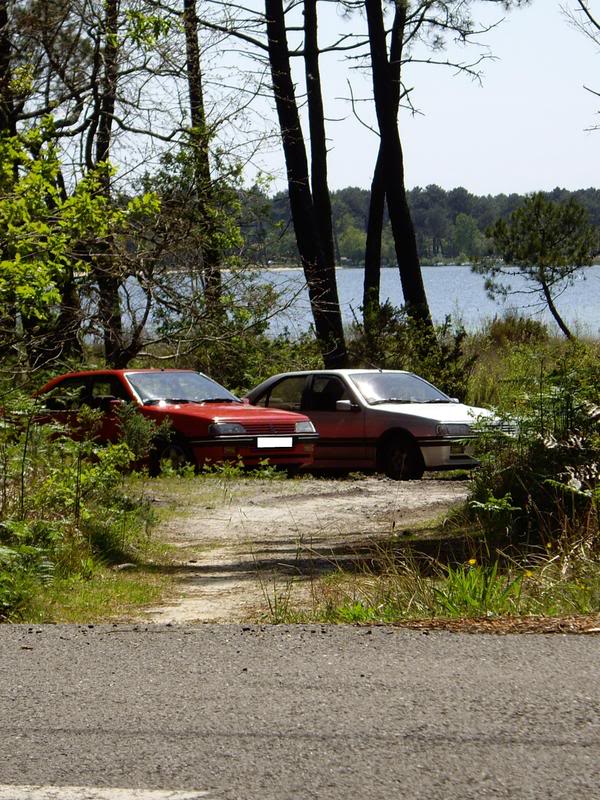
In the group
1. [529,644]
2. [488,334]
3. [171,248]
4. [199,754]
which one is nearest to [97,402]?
[171,248]

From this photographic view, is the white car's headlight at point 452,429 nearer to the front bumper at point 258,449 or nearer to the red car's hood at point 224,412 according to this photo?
the front bumper at point 258,449

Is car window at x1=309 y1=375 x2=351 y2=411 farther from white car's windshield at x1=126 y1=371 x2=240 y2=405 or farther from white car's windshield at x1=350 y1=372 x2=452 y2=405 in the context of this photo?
white car's windshield at x1=126 y1=371 x2=240 y2=405

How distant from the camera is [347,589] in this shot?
8133mm

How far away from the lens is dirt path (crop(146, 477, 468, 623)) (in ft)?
28.1

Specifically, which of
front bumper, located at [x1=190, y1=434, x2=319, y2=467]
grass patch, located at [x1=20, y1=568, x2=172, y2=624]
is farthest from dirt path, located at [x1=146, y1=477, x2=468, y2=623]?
front bumper, located at [x1=190, y1=434, x2=319, y2=467]

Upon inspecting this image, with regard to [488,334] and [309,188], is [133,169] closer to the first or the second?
[309,188]

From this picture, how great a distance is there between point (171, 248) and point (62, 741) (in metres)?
16.5

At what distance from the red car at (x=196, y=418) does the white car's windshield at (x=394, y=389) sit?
1.14 meters

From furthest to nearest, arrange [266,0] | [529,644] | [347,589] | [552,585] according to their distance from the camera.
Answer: [266,0]
[347,589]
[552,585]
[529,644]

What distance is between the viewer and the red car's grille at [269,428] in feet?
53.7

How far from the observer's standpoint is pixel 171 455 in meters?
16.2

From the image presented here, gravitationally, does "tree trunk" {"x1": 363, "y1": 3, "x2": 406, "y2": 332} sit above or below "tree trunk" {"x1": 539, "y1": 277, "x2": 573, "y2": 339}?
above

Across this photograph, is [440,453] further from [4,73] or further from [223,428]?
[4,73]

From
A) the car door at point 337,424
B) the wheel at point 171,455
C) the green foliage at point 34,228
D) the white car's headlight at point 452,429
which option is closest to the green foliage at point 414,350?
the car door at point 337,424
